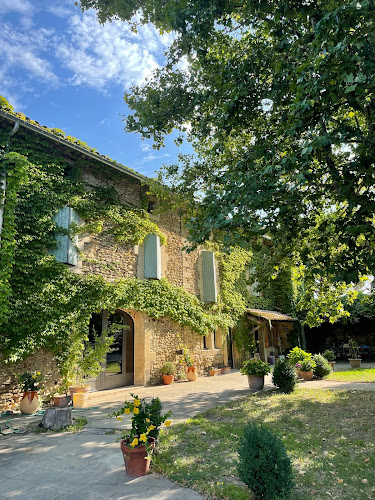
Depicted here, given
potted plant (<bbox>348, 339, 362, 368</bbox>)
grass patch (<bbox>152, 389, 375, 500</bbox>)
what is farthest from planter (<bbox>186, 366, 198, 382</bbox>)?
potted plant (<bbox>348, 339, 362, 368</bbox>)

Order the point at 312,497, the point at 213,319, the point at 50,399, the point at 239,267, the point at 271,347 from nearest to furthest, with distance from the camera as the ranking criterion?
the point at 312,497
the point at 50,399
the point at 213,319
the point at 239,267
the point at 271,347

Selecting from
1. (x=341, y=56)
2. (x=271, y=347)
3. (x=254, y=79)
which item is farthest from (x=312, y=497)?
(x=271, y=347)

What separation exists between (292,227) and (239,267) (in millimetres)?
9913

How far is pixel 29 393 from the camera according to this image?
696 cm

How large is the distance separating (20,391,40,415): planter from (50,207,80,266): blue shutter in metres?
3.26

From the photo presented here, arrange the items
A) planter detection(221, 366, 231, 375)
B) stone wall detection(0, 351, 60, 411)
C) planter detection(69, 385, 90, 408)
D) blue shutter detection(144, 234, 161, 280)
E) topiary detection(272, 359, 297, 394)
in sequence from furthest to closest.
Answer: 1. planter detection(221, 366, 231, 375)
2. blue shutter detection(144, 234, 161, 280)
3. topiary detection(272, 359, 297, 394)
4. planter detection(69, 385, 90, 408)
5. stone wall detection(0, 351, 60, 411)

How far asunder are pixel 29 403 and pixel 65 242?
13.0 ft

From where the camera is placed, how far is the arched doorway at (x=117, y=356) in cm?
969

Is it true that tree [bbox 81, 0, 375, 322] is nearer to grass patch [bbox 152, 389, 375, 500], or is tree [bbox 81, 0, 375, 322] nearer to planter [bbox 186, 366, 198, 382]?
grass patch [bbox 152, 389, 375, 500]

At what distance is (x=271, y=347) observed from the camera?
55.8 ft

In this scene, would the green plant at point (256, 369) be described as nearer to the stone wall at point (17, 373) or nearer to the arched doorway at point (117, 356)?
the arched doorway at point (117, 356)

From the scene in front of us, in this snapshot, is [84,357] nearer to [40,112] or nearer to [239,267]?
[40,112]

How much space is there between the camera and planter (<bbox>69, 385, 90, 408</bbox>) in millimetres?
7508

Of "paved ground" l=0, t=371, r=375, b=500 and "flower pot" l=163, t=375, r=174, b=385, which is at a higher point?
"flower pot" l=163, t=375, r=174, b=385
